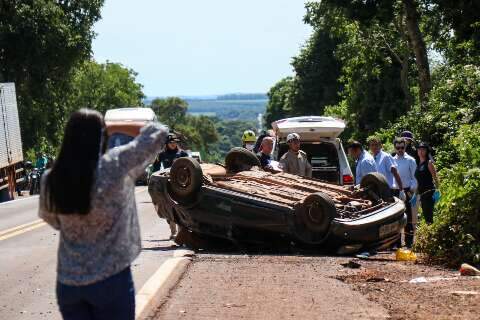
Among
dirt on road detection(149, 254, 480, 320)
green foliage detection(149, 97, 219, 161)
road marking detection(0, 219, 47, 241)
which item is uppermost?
dirt on road detection(149, 254, 480, 320)

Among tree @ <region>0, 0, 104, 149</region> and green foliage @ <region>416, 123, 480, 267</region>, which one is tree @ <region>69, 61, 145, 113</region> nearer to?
tree @ <region>0, 0, 104, 149</region>

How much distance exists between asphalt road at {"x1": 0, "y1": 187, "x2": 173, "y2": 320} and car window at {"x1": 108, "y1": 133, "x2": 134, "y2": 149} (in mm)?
3971

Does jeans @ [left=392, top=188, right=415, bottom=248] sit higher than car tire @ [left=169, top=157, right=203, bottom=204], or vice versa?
car tire @ [left=169, top=157, right=203, bottom=204]

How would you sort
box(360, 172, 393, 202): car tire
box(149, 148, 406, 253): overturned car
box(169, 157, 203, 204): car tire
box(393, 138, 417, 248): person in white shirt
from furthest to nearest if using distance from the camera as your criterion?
box(393, 138, 417, 248): person in white shirt → box(360, 172, 393, 202): car tire → box(169, 157, 203, 204): car tire → box(149, 148, 406, 253): overturned car

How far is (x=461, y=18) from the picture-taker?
2636cm

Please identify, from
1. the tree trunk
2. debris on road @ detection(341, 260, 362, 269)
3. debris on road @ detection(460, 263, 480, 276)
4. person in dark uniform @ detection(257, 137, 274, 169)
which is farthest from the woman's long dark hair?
the tree trunk

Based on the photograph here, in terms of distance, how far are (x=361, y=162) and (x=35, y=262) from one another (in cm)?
506

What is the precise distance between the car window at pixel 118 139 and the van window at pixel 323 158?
40.7 feet

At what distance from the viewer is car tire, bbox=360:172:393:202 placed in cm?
1321

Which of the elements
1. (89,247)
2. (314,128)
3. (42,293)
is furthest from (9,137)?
(89,247)

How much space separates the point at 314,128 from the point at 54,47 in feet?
114

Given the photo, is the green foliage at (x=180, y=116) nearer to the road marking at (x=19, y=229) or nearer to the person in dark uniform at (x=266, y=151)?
the road marking at (x=19, y=229)

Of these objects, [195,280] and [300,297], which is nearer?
[300,297]

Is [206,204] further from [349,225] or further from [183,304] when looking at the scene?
[183,304]
